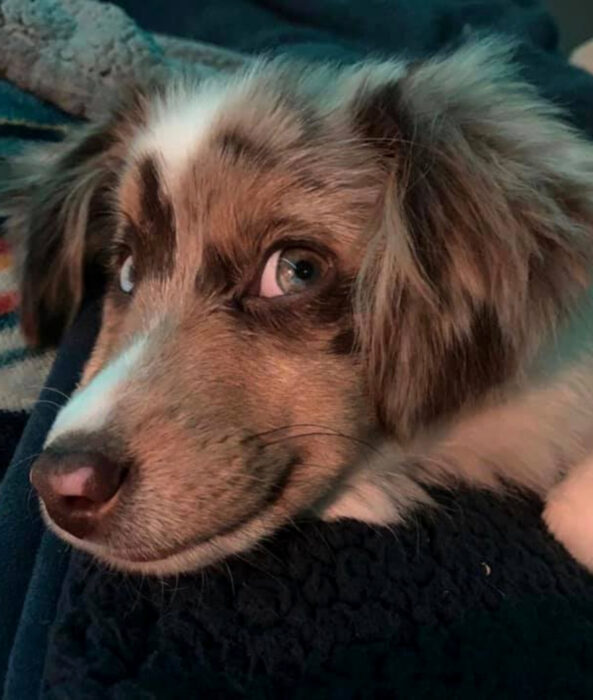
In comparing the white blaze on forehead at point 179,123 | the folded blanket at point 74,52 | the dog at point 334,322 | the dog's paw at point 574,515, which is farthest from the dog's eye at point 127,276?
the dog's paw at point 574,515

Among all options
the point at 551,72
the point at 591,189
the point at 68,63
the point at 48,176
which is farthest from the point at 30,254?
the point at 551,72

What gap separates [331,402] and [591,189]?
337mm

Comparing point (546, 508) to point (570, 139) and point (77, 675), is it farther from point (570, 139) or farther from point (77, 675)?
point (77, 675)

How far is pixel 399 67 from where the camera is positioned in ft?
3.68

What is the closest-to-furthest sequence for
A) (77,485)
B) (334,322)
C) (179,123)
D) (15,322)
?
1. (77,485)
2. (334,322)
3. (179,123)
4. (15,322)

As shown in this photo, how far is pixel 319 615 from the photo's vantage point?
2.49 feet

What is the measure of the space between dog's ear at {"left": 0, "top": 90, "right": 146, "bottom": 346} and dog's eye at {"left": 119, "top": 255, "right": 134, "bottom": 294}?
126mm

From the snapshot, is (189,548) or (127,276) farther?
(127,276)

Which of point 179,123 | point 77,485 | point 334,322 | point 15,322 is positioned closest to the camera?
point 77,485

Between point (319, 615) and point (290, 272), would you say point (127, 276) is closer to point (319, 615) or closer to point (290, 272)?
point (290, 272)

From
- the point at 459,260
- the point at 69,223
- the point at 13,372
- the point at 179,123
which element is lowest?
the point at 13,372

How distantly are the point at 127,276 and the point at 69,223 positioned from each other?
19 centimetres

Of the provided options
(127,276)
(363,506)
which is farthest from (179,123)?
(363,506)

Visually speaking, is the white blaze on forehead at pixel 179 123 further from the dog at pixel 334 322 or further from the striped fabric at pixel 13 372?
the striped fabric at pixel 13 372
